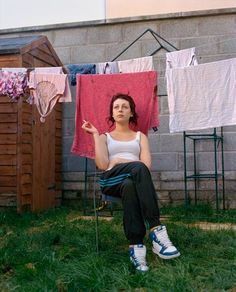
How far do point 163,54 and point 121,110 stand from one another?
7.46ft

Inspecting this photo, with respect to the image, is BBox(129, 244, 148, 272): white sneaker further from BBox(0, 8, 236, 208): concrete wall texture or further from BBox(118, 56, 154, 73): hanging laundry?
BBox(0, 8, 236, 208): concrete wall texture

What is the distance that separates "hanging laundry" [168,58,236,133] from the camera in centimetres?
354

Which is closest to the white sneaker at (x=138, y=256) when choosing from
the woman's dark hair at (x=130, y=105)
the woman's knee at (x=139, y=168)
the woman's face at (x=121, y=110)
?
the woman's knee at (x=139, y=168)

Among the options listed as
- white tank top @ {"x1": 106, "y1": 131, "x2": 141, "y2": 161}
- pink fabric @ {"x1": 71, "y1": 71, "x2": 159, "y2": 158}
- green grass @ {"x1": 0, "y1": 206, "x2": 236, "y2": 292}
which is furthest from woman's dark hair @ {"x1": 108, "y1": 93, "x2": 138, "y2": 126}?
green grass @ {"x1": 0, "y1": 206, "x2": 236, "y2": 292}

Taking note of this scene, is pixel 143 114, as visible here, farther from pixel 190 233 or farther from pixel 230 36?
pixel 230 36

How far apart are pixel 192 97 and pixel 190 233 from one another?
3.60 feet

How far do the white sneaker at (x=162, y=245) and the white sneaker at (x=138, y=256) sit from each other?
0.10 meters

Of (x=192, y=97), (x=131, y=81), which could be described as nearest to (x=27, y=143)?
(x=131, y=81)

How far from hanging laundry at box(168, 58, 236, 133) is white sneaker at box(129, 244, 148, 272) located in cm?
121

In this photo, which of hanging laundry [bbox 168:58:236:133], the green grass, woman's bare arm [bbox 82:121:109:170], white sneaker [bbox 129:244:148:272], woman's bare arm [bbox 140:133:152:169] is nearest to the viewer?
the green grass

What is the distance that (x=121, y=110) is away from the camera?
3.18m

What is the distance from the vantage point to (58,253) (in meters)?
2.95

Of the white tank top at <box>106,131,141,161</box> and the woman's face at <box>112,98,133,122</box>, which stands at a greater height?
the woman's face at <box>112,98,133,122</box>

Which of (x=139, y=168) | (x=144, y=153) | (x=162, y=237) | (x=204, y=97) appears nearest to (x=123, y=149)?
(x=144, y=153)
